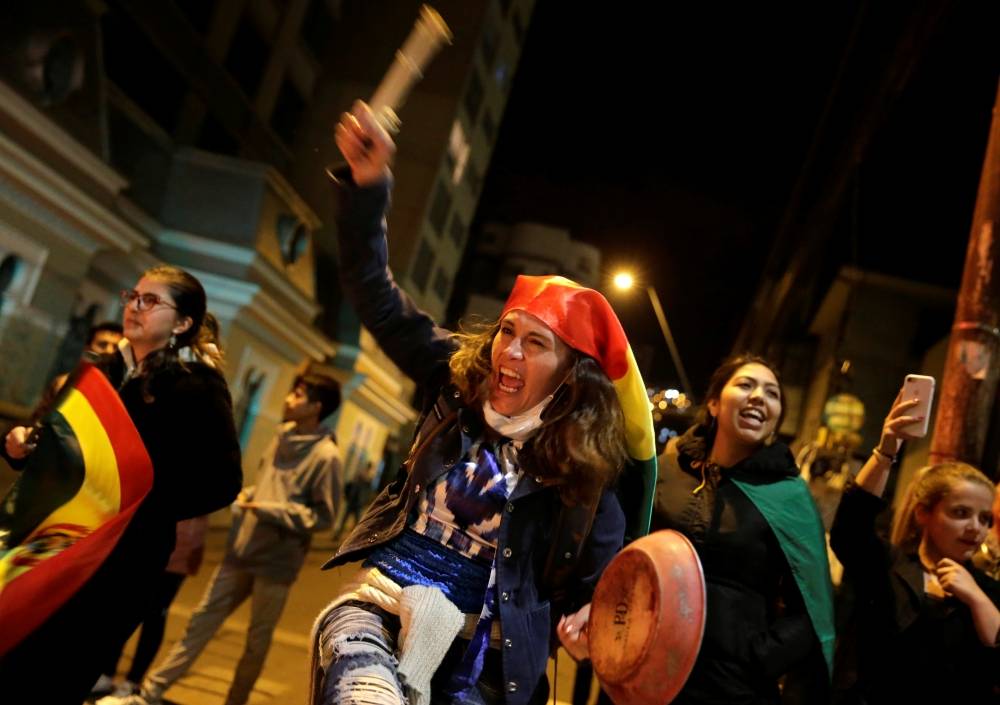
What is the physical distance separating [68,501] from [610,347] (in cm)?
197

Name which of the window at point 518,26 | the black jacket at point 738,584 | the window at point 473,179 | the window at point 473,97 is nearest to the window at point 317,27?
the window at point 473,97

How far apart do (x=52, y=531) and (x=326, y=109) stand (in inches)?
728

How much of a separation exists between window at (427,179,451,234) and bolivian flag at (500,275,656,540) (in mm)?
27445

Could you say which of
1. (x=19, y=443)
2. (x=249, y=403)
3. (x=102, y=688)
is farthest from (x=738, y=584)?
(x=249, y=403)

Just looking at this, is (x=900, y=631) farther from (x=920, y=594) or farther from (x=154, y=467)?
(x=154, y=467)

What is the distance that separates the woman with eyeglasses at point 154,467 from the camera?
9.20ft

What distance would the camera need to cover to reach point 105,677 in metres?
4.74

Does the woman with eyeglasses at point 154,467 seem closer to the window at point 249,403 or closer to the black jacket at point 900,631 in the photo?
the black jacket at point 900,631

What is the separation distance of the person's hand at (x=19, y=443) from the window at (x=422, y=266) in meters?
25.7

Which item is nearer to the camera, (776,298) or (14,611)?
(14,611)

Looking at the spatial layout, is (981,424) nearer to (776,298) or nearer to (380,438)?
(776,298)

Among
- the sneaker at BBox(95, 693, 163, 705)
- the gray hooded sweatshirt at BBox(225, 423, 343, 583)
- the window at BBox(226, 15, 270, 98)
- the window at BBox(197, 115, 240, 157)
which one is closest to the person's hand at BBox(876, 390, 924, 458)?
the gray hooded sweatshirt at BBox(225, 423, 343, 583)

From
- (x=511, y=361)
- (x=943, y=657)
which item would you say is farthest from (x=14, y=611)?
(x=943, y=657)

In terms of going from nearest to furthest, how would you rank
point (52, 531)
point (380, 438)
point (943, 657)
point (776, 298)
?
point (52, 531)
point (943, 657)
point (776, 298)
point (380, 438)
